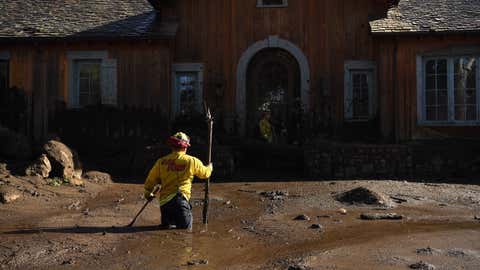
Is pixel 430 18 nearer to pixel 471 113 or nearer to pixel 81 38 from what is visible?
pixel 471 113

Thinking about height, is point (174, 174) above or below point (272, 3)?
below

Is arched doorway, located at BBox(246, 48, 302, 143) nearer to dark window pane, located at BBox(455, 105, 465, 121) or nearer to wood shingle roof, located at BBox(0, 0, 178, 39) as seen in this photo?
wood shingle roof, located at BBox(0, 0, 178, 39)

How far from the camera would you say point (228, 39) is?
49.8 feet

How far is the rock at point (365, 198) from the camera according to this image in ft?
29.9

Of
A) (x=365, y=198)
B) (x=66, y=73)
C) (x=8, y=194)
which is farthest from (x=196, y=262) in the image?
(x=66, y=73)

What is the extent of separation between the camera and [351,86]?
14.7 m

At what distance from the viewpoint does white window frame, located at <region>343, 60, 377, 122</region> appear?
14.6 meters

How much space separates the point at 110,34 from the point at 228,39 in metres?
3.34

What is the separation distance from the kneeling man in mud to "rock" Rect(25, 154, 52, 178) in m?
4.27

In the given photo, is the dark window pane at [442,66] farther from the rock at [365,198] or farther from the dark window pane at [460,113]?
the rock at [365,198]

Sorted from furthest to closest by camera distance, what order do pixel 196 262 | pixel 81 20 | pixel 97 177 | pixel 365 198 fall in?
pixel 81 20, pixel 97 177, pixel 365 198, pixel 196 262

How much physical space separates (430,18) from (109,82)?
360 inches

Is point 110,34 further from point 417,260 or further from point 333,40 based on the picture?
point 417,260

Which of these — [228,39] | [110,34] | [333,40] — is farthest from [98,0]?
[333,40]
